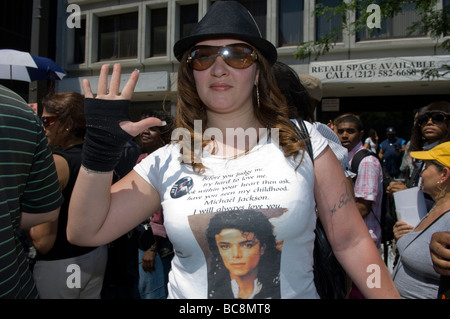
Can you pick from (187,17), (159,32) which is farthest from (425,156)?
(159,32)

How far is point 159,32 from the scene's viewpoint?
50.2ft

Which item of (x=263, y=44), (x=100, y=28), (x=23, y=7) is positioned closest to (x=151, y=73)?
(x=100, y=28)

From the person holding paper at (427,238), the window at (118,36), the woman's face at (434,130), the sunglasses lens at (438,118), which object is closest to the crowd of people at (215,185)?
the person holding paper at (427,238)

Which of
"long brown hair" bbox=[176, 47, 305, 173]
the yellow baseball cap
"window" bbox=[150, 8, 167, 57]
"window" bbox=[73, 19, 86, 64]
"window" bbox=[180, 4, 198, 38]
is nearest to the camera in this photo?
"long brown hair" bbox=[176, 47, 305, 173]

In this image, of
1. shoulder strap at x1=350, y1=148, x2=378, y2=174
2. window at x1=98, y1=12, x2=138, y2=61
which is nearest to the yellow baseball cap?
shoulder strap at x1=350, y1=148, x2=378, y2=174

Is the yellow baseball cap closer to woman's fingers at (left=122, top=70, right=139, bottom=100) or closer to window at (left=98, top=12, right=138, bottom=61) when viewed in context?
woman's fingers at (left=122, top=70, right=139, bottom=100)

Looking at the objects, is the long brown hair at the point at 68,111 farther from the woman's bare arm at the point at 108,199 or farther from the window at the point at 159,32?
the window at the point at 159,32

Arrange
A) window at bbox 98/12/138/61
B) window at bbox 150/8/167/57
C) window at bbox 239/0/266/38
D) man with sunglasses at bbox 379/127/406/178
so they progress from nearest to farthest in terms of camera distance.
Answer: man with sunglasses at bbox 379/127/406/178 < window at bbox 239/0/266/38 < window at bbox 150/8/167/57 < window at bbox 98/12/138/61

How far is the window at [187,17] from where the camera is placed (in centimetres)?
1480

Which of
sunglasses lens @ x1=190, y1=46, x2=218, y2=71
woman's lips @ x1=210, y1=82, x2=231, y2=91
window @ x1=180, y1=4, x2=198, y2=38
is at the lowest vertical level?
woman's lips @ x1=210, y1=82, x2=231, y2=91

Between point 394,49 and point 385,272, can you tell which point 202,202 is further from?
point 394,49

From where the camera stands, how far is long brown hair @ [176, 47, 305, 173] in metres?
1.66

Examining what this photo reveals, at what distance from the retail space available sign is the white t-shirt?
1168cm

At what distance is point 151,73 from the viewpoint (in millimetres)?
14516
